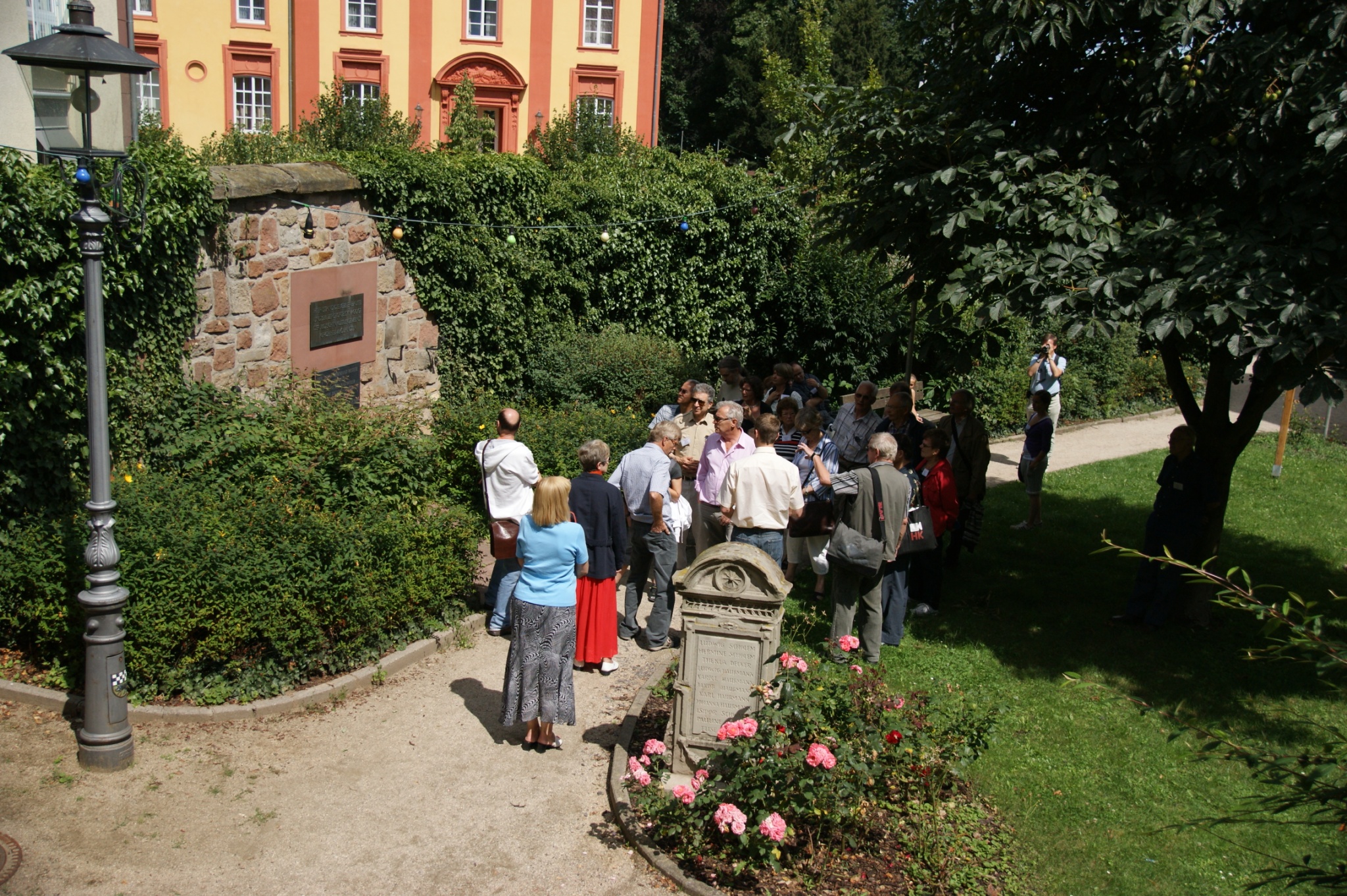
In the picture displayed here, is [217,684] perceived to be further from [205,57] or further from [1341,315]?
[205,57]

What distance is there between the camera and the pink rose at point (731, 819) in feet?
15.6

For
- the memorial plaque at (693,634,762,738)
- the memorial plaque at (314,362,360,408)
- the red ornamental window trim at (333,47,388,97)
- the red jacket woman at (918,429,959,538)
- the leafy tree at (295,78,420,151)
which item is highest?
the red ornamental window trim at (333,47,388,97)

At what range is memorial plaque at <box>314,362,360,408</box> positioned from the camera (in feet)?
32.1

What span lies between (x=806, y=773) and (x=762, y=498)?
244 cm

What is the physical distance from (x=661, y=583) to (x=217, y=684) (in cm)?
290

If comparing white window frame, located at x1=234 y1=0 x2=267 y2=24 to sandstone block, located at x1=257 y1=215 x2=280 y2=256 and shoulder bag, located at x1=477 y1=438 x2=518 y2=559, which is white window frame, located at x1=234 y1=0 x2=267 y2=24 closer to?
sandstone block, located at x1=257 y1=215 x2=280 y2=256

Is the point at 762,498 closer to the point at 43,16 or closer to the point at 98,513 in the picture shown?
the point at 98,513

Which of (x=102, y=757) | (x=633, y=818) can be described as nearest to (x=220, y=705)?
(x=102, y=757)

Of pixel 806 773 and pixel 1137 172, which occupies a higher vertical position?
pixel 1137 172

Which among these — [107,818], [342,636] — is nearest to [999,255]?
[342,636]

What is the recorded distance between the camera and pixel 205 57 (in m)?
29.2

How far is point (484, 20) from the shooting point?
96.6 ft

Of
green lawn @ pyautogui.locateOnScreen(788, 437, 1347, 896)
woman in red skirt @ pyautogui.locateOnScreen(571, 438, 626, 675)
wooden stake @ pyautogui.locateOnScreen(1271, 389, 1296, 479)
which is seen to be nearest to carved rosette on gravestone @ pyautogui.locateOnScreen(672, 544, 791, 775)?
woman in red skirt @ pyautogui.locateOnScreen(571, 438, 626, 675)

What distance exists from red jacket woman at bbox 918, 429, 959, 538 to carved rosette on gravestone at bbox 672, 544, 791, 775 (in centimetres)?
275
